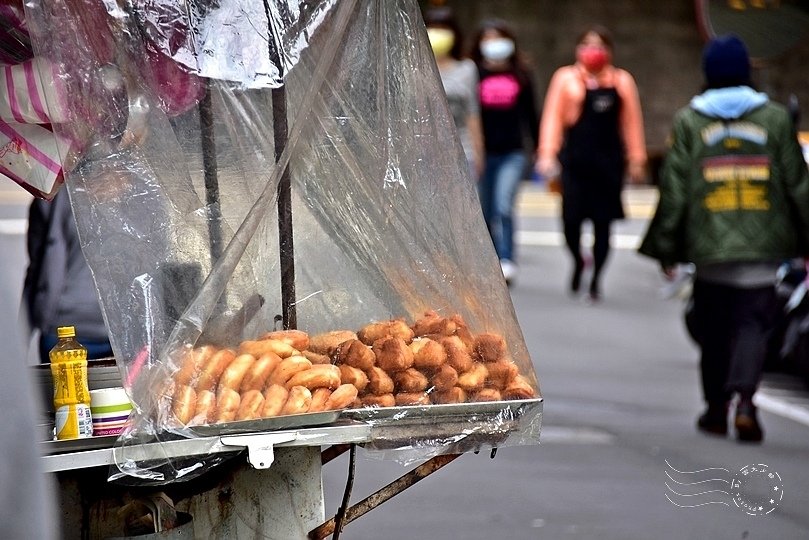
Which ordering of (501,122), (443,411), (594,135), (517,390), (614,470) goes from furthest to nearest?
(501,122) → (594,135) → (614,470) → (517,390) → (443,411)

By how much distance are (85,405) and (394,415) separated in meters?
0.66

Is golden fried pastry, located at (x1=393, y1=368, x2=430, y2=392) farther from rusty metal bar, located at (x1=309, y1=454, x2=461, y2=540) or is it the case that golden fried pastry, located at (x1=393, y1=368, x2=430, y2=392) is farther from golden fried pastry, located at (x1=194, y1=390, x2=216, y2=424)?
golden fried pastry, located at (x1=194, y1=390, x2=216, y2=424)

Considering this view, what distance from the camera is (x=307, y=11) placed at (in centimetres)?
319

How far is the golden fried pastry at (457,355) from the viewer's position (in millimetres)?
3193

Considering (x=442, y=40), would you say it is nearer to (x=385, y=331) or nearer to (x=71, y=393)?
(x=385, y=331)

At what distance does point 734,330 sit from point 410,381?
3669mm

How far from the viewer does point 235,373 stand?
2992 mm

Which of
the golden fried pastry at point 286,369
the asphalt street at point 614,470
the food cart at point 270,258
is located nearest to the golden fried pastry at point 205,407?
the food cart at point 270,258


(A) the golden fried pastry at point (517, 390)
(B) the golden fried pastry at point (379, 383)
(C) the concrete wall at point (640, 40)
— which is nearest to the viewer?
(B) the golden fried pastry at point (379, 383)

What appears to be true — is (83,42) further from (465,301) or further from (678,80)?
(678,80)

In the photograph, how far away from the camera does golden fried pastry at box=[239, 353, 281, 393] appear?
118 inches

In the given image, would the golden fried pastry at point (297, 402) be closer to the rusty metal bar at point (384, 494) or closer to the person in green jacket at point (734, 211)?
the rusty metal bar at point (384, 494)

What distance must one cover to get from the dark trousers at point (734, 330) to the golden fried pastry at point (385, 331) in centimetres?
353

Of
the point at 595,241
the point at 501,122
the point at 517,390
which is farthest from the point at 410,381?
the point at 501,122
